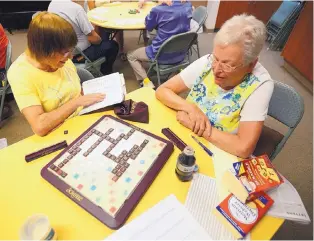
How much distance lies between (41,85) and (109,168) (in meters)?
0.61

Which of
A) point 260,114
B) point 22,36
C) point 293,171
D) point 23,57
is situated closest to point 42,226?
point 23,57

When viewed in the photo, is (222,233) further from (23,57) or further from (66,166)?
(23,57)

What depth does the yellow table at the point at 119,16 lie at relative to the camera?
2541mm

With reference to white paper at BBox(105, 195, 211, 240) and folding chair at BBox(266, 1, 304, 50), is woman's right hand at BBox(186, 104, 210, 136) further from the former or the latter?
folding chair at BBox(266, 1, 304, 50)

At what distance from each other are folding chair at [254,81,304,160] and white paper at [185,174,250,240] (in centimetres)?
55

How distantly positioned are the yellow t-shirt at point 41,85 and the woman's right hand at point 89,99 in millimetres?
51

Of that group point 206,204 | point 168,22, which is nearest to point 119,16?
point 168,22

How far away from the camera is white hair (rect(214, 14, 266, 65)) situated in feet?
3.21

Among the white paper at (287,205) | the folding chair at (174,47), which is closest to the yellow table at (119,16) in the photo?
the folding chair at (174,47)

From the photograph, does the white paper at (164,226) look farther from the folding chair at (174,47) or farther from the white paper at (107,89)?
the folding chair at (174,47)

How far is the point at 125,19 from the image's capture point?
8.87 ft

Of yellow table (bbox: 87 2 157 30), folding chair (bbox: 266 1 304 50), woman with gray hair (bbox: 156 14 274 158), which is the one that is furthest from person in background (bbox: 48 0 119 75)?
folding chair (bbox: 266 1 304 50)

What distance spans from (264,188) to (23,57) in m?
1.23

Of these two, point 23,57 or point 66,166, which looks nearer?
point 66,166
